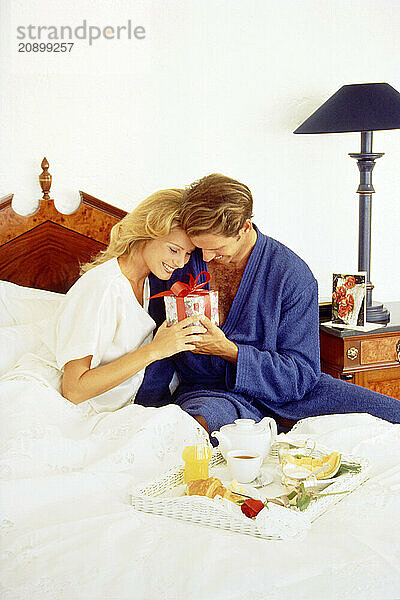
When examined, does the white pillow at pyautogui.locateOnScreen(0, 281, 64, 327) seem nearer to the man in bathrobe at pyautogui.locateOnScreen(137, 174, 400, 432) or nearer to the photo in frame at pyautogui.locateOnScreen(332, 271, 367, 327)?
the man in bathrobe at pyautogui.locateOnScreen(137, 174, 400, 432)

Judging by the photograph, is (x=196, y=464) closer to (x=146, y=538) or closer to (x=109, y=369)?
(x=146, y=538)

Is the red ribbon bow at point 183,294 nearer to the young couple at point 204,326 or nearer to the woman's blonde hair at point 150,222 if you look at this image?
the young couple at point 204,326

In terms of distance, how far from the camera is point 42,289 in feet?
8.55

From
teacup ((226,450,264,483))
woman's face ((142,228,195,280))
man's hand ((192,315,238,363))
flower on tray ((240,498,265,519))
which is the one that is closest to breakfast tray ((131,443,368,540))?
flower on tray ((240,498,265,519))

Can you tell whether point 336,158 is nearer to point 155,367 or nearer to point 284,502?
point 155,367

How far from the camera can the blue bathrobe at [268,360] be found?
7.40ft

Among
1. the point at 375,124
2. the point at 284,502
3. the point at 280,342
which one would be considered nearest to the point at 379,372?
the point at 280,342

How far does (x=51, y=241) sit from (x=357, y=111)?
1210 millimetres

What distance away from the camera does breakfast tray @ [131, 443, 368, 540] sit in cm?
132

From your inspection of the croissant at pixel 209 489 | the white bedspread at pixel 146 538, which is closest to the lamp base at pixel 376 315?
the white bedspread at pixel 146 538

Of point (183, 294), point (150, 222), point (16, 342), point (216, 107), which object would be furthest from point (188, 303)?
point (216, 107)

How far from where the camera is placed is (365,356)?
9.26ft

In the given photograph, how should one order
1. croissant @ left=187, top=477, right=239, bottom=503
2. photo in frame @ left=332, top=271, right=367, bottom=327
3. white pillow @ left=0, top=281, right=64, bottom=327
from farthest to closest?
photo in frame @ left=332, top=271, right=367, bottom=327
white pillow @ left=0, top=281, right=64, bottom=327
croissant @ left=187, top=477, right=239, bottom=503

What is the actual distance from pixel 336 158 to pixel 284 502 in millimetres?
2005
